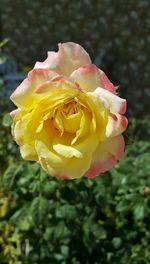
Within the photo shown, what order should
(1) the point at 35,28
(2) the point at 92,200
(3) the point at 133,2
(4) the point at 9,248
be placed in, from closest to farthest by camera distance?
(2) the point at 92,200, (4) the point at 9,248, (3) the point at 133,2, (1) the point at 35,28

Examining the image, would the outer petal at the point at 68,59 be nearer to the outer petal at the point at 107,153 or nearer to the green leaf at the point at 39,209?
the outer petal at the point at 107,153

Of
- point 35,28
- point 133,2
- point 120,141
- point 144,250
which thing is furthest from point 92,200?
point 35,28

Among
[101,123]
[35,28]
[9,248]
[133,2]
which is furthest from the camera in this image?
[35,28]

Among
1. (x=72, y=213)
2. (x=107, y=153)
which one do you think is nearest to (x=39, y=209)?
(x=72, y=213)

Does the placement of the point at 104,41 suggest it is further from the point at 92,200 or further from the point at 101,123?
the point at 101,123

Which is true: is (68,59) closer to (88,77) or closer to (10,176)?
(88,77)
